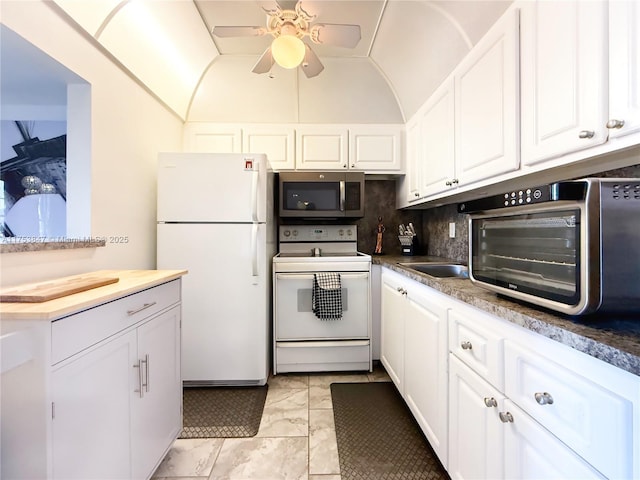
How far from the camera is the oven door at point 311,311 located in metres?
2.25

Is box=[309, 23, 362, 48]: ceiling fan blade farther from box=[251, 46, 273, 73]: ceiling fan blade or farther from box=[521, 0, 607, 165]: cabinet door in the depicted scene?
box=[521, 0, 607, 165]: cabinet door

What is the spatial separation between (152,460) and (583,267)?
66.1 inches

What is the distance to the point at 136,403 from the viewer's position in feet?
3.63

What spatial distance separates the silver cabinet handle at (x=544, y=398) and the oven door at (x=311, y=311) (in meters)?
1.55

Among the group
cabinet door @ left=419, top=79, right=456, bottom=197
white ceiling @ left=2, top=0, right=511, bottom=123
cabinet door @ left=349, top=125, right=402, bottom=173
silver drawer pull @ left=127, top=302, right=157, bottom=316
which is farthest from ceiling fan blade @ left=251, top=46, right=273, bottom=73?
silver drawer pull @ left=127, top=302, right=157, bottom=316

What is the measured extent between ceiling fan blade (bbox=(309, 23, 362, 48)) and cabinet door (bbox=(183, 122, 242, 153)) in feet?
3.80

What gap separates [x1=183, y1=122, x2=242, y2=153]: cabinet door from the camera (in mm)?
2551

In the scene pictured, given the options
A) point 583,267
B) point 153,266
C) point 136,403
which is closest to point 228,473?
point 136,403

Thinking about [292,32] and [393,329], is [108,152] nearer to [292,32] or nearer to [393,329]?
[292,32]

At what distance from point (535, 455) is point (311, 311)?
1629mm

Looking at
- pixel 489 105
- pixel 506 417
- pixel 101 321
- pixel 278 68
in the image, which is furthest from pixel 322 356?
pixel 278 68

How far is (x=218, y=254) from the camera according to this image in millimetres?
2053

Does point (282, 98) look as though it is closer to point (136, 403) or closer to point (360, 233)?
point (360, 233)

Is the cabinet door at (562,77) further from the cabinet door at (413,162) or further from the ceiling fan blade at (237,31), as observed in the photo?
the ceiling fan blade at (237,31)
